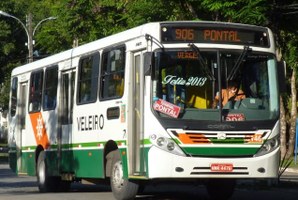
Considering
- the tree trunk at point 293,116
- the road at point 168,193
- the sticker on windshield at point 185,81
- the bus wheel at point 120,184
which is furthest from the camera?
the tree trunk at point 293,116

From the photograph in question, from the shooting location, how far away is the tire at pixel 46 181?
69.5 feet

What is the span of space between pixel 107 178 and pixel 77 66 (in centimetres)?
290

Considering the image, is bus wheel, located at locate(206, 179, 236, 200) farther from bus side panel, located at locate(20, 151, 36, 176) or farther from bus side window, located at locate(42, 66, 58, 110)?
bus side panel, located at locate(20, 151, 36, 176)

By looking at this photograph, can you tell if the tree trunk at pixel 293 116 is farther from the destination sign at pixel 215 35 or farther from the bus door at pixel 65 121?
the destination sign at pixel 215 35

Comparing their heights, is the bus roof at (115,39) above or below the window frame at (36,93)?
above

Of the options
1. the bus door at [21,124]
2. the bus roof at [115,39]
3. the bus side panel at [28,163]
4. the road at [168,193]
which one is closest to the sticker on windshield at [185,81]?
the bus roof at [115,39]

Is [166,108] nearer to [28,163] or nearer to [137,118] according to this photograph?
[137,118]

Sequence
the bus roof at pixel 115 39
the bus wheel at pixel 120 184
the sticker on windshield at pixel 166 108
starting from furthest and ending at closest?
the bus wheel at pixel 120 184, the bus roof at pixel 115 39, the sticker on windshield at pixel 166 108

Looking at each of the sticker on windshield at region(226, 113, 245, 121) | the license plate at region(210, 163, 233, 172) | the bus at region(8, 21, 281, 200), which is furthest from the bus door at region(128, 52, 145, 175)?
the sticker on windshield at region(226, 113, 245, 121)

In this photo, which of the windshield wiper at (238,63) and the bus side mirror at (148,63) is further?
the windshield wiper at (238,63)

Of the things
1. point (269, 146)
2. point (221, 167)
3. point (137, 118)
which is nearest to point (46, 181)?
point (137, 118)

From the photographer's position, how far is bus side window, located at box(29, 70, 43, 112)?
865 inches

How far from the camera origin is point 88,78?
18.3 metres

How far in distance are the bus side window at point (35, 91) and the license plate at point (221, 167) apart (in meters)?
7.90
